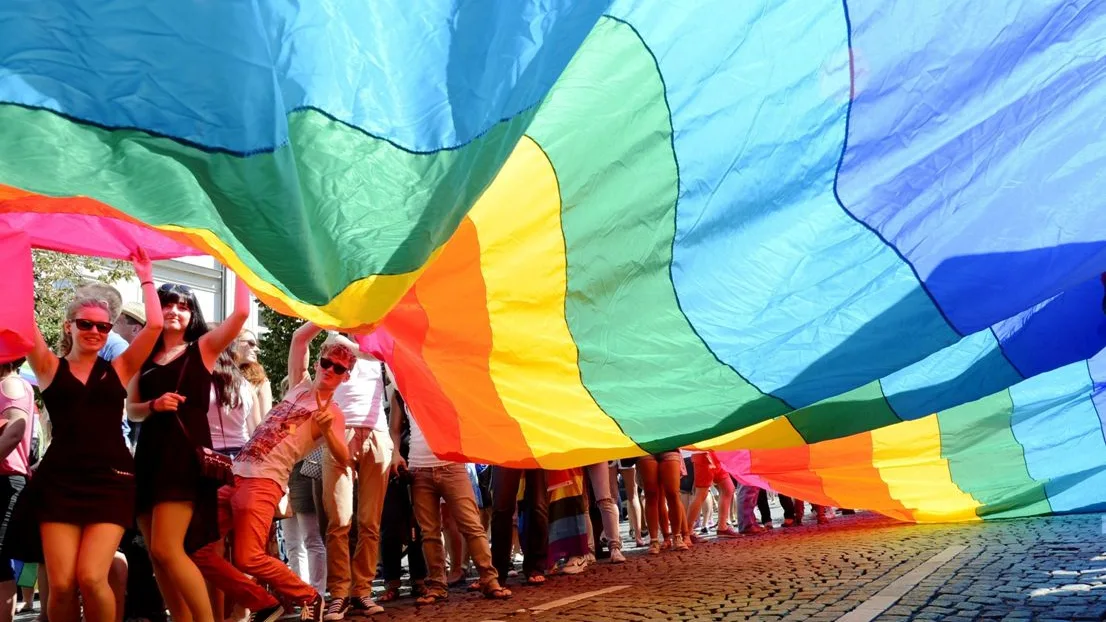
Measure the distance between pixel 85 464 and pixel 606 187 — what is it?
8.39 feet

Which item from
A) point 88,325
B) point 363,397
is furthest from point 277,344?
point 88,325

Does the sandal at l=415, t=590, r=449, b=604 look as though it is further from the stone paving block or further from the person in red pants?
the person in red pants

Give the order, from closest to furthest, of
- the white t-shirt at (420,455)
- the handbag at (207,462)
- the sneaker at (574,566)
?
1. the handbag at (207,462)
2. the white t-shirt at (420,455)
3. the sneaker at (574,566)

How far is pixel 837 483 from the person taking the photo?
9.63 m

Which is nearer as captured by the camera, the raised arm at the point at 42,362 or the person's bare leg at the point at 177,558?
the raised arm at the point at 42,362

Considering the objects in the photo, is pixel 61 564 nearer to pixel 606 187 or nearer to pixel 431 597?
pixel 606 187

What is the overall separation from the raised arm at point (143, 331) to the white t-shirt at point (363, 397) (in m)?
2.39

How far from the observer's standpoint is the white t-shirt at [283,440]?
6.20 metres

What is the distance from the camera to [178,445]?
526 cm

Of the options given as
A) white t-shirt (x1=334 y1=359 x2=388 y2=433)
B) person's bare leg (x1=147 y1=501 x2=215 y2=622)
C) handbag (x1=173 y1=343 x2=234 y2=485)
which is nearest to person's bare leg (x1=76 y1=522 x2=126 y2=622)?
person's bare leg (x1=147 y1=501 x2=215 y2=622)

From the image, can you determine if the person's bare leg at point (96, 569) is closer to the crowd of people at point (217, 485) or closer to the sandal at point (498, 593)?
the crowd of people at point (217, 485)

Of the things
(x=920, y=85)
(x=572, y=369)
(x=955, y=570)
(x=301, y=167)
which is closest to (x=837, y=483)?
(x=955, y=570)

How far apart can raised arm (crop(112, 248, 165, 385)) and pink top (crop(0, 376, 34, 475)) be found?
55.8 inches

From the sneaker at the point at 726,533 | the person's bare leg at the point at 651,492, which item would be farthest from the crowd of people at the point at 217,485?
the sneaker at the point at 726,533
